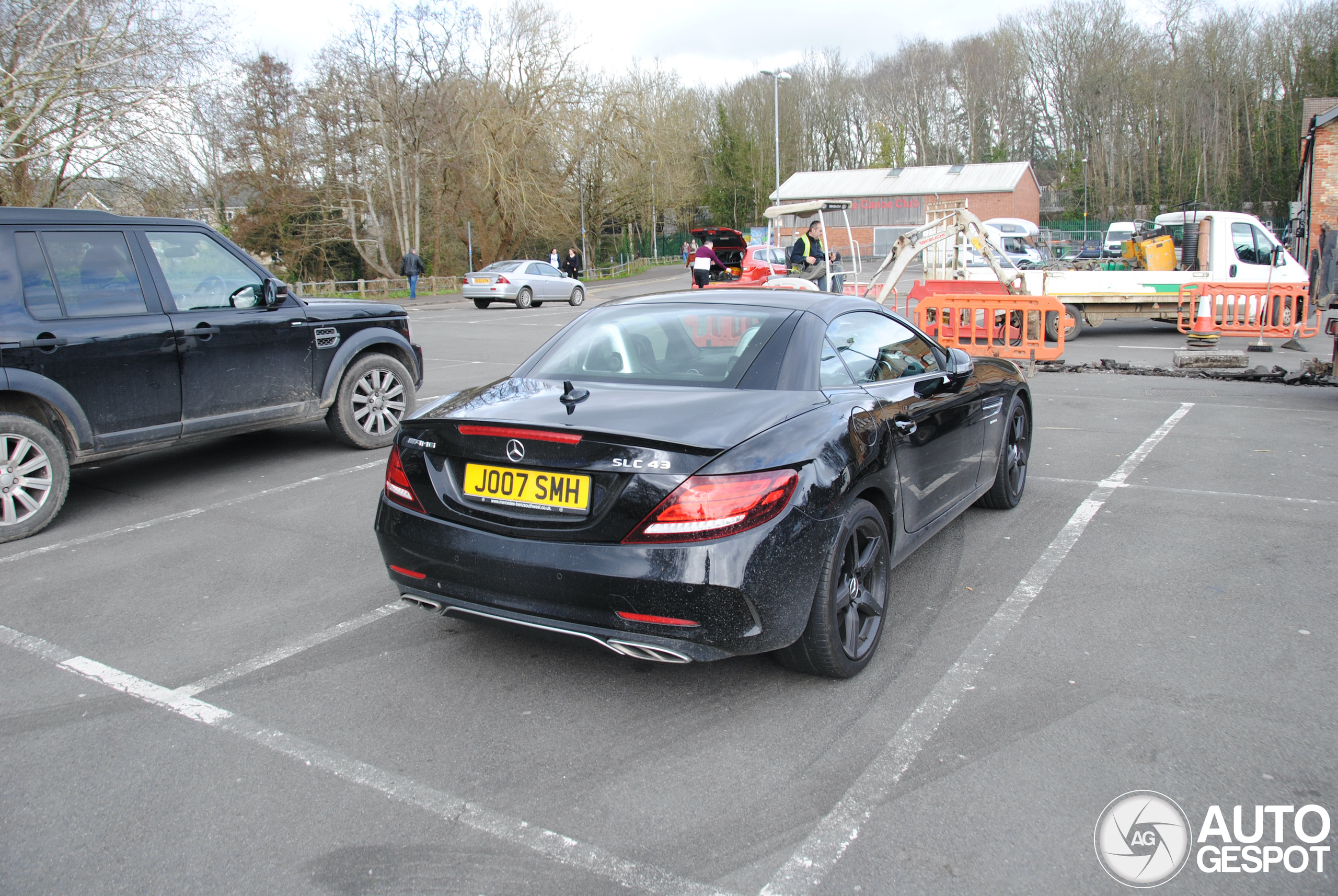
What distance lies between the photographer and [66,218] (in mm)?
5906

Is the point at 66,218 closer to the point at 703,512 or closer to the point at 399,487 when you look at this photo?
the point at 399,487

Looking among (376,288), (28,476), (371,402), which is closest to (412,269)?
(376,288)

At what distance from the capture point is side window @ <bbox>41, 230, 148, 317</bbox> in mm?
5793

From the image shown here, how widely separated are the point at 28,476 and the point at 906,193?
7366 cm

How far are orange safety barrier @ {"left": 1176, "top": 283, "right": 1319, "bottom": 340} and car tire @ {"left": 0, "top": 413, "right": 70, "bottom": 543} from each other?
14745 millimetres

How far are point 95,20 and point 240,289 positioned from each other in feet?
69.9

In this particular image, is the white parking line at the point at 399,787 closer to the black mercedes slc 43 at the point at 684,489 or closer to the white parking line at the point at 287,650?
the white parking line at the point at 287,650

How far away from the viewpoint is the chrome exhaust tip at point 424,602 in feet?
11.1

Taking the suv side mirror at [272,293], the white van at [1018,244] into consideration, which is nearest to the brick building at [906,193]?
the white van at [1018,244]

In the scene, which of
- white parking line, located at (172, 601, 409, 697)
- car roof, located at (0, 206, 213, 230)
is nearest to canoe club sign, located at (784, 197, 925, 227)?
car roof, located at (0, 206, 213, 230)

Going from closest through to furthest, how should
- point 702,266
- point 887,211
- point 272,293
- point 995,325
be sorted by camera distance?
point 272,293, point 995,325, point 702,266, point 887,211

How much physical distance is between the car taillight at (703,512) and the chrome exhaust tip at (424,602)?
0.85 m

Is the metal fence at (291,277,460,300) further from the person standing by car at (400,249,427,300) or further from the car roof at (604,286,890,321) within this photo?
the car roof at (604,286,890,321)

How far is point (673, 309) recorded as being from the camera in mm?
4297
